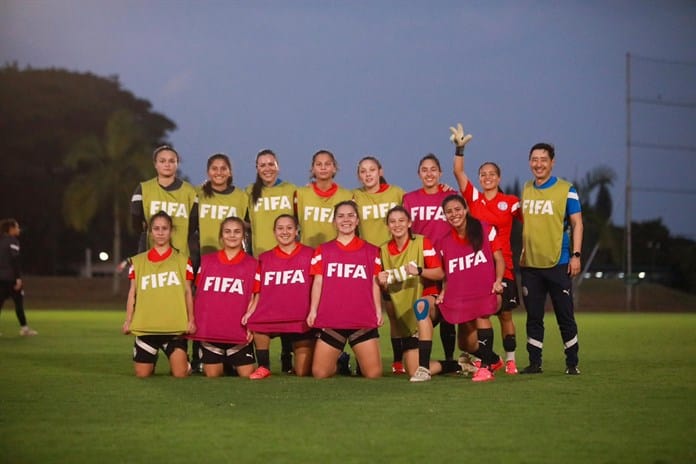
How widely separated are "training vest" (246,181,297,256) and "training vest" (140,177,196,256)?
61 cm

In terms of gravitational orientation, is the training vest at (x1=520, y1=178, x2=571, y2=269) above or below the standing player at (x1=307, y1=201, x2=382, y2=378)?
above

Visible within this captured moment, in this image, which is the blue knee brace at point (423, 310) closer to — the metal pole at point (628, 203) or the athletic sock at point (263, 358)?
the athletic sock at point (263, 358)

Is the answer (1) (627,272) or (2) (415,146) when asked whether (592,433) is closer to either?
(1) (627,272)

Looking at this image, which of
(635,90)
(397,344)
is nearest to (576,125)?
(635,90)

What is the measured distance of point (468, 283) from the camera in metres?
8.42

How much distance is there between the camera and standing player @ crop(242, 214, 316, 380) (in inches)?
340

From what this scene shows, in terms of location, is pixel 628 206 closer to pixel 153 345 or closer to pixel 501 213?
pixel 501 213

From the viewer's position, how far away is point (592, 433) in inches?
211

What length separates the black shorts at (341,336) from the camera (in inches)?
334

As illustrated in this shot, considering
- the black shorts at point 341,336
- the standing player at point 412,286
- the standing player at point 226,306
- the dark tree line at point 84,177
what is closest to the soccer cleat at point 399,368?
the standing player at point 412,286

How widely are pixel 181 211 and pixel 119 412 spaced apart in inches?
135

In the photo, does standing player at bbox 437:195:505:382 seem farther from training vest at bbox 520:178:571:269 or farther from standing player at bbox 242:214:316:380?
standing player at bbox 242:214:316:380

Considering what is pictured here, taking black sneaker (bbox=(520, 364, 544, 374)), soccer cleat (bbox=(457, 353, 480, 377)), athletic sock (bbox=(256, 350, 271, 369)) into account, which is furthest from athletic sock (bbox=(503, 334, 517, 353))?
athletic sock (bbox=(256, 350, 271, 369))

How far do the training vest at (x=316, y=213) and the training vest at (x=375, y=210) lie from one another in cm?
15
